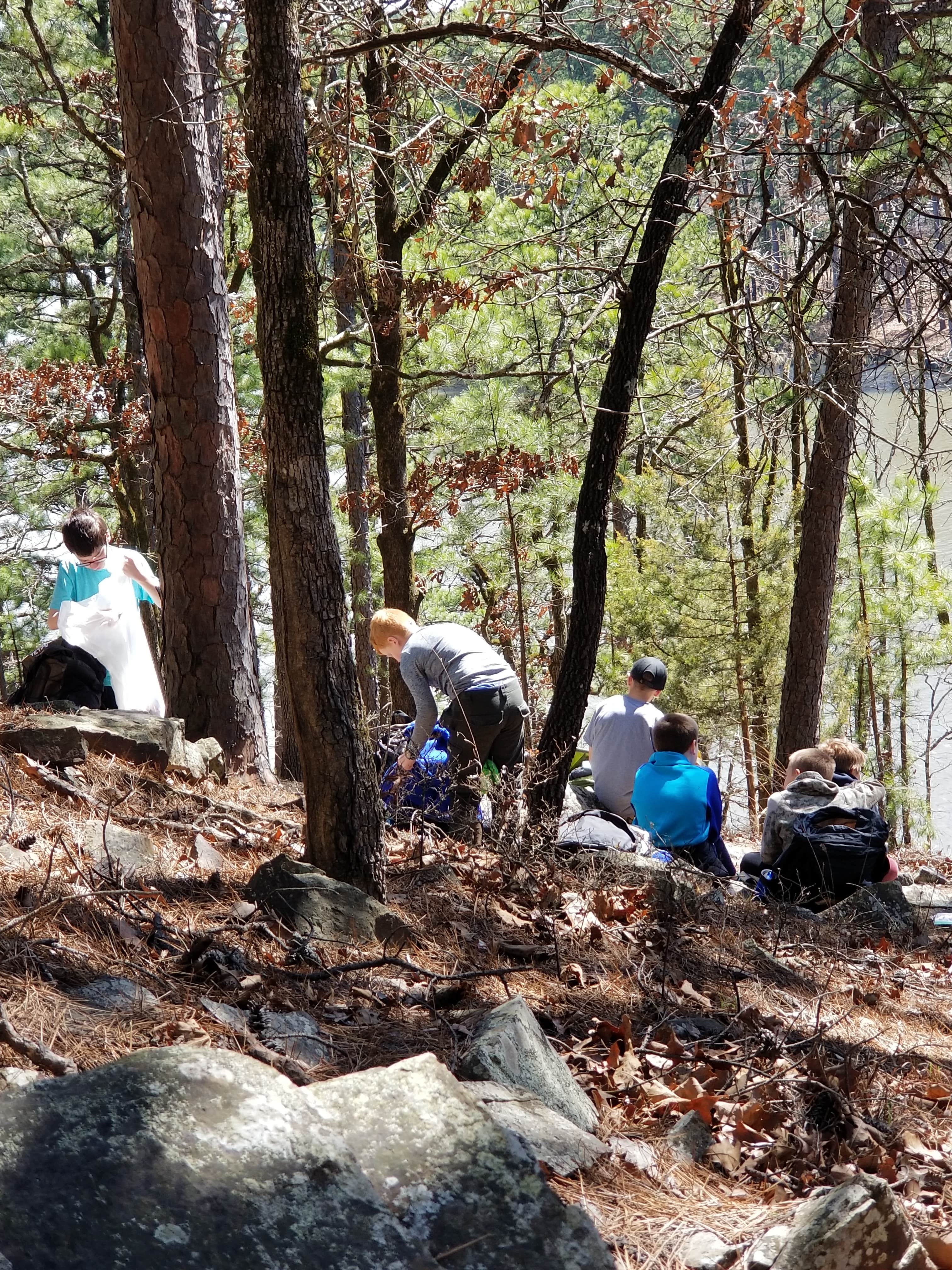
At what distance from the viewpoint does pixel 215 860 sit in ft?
13.7

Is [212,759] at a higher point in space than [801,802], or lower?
higher

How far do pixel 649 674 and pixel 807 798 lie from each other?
1403 millimetres

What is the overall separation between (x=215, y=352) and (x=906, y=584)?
18.0m

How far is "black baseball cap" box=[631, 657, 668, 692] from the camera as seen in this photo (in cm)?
698

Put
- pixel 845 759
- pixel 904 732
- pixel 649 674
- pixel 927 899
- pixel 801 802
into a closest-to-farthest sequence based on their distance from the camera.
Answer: pixel 801 802 < pixel 845 759 < pixel 927 899 < pixel 649 674 < pixel 904 732

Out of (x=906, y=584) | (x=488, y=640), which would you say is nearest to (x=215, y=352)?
(x=488, y=640)

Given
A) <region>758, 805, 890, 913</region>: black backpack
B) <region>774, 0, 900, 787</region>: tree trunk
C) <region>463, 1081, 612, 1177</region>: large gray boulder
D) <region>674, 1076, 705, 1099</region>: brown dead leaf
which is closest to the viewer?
<region>463, 1081, 612, 1177</region>: large gray boulder

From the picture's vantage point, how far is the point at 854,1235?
2.00 m

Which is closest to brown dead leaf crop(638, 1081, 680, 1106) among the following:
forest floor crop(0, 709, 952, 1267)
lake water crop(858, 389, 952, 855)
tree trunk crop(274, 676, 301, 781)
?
forest floor crop(0, 709, 952, 1267)

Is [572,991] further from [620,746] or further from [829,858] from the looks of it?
[620,746]

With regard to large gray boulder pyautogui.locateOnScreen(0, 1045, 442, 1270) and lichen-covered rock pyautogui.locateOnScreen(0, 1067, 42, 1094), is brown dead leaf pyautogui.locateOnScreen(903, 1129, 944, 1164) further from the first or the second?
lichen-covered rock pyautogui.locateOnScreen(0, 1067, 42, 1094)

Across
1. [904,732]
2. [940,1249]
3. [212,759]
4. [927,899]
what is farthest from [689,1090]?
[904,732]

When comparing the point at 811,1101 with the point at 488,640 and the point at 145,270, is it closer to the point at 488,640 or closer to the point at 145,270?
the point at 145,270

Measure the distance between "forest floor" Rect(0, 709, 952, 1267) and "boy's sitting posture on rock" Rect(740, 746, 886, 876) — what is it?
39.7 inches
